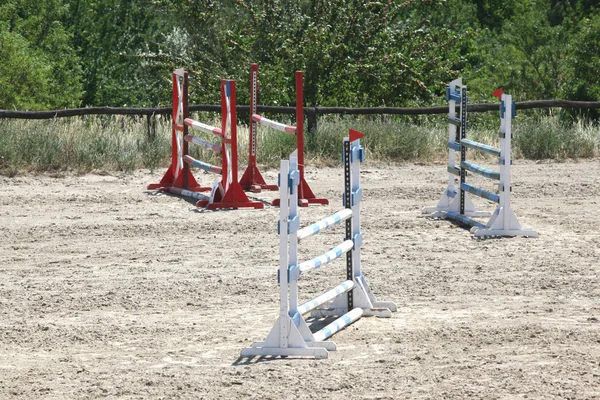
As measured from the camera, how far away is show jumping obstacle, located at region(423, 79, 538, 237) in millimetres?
10961

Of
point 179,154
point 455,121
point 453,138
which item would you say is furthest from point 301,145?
point 179,154

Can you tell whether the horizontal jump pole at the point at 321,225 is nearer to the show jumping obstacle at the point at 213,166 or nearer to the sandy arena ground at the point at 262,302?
the sandy arena ground at the point at 262,302

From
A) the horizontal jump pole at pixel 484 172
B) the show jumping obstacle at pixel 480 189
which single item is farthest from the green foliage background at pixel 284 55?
the horizontal jump pole at pixel 484 172

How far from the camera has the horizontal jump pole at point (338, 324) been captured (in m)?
6.88

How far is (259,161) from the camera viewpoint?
16672 millimetres

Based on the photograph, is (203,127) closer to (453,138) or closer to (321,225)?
(453,138)

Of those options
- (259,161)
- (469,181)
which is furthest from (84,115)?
(469,181)

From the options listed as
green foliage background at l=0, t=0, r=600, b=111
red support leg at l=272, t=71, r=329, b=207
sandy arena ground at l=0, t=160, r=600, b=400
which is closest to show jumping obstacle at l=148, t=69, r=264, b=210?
sandy arena ground at l=0, t=160, r=600, b=400

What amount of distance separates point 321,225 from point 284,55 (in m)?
13.4

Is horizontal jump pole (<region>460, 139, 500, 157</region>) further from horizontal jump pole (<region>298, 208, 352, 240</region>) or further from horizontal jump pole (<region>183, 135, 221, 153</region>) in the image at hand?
horizontal jump pole (<region>298, 208, 352, 240</region>)

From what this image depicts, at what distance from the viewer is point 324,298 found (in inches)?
278

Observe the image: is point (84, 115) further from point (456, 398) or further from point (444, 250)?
point (456, 398)

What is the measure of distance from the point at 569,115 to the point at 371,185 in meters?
6.40

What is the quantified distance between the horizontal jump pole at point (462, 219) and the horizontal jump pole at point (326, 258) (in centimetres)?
414
